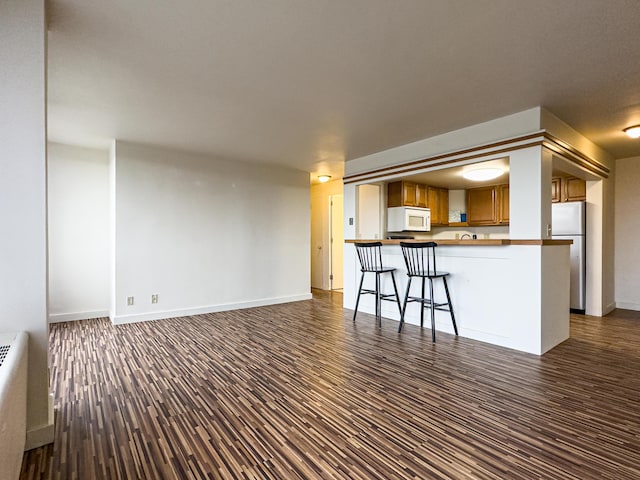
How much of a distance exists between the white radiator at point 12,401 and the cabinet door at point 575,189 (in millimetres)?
6658

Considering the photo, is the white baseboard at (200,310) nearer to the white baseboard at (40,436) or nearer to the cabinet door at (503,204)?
the white baseboard at (40,436)

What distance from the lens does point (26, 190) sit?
5.91 feet

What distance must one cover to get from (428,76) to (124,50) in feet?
7.50

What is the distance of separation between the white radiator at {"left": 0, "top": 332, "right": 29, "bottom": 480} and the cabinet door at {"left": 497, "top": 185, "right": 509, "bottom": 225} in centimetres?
A: 661

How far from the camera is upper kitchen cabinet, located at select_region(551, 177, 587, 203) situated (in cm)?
→ 518

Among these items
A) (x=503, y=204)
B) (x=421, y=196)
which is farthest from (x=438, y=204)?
(x=503, y=204)

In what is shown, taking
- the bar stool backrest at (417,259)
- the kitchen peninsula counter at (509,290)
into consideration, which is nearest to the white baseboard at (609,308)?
the kitchen peninsula counter at (509,290)

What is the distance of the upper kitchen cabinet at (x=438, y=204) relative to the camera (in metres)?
6.30

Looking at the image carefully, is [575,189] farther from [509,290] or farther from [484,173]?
[509,290]

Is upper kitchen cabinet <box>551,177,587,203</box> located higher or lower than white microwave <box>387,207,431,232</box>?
higher

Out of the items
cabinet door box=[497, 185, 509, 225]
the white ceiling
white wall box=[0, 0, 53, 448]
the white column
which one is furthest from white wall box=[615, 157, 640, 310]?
white wall box=[0, 0, 53, 448]

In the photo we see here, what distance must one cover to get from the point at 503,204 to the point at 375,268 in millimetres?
2936

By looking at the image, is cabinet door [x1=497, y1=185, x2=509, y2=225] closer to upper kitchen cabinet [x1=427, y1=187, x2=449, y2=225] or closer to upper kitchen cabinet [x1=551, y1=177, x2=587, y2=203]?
upper kitchen cabinet [x1=551, y1=177, x2=587, y2=203]

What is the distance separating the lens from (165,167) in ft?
16.1
